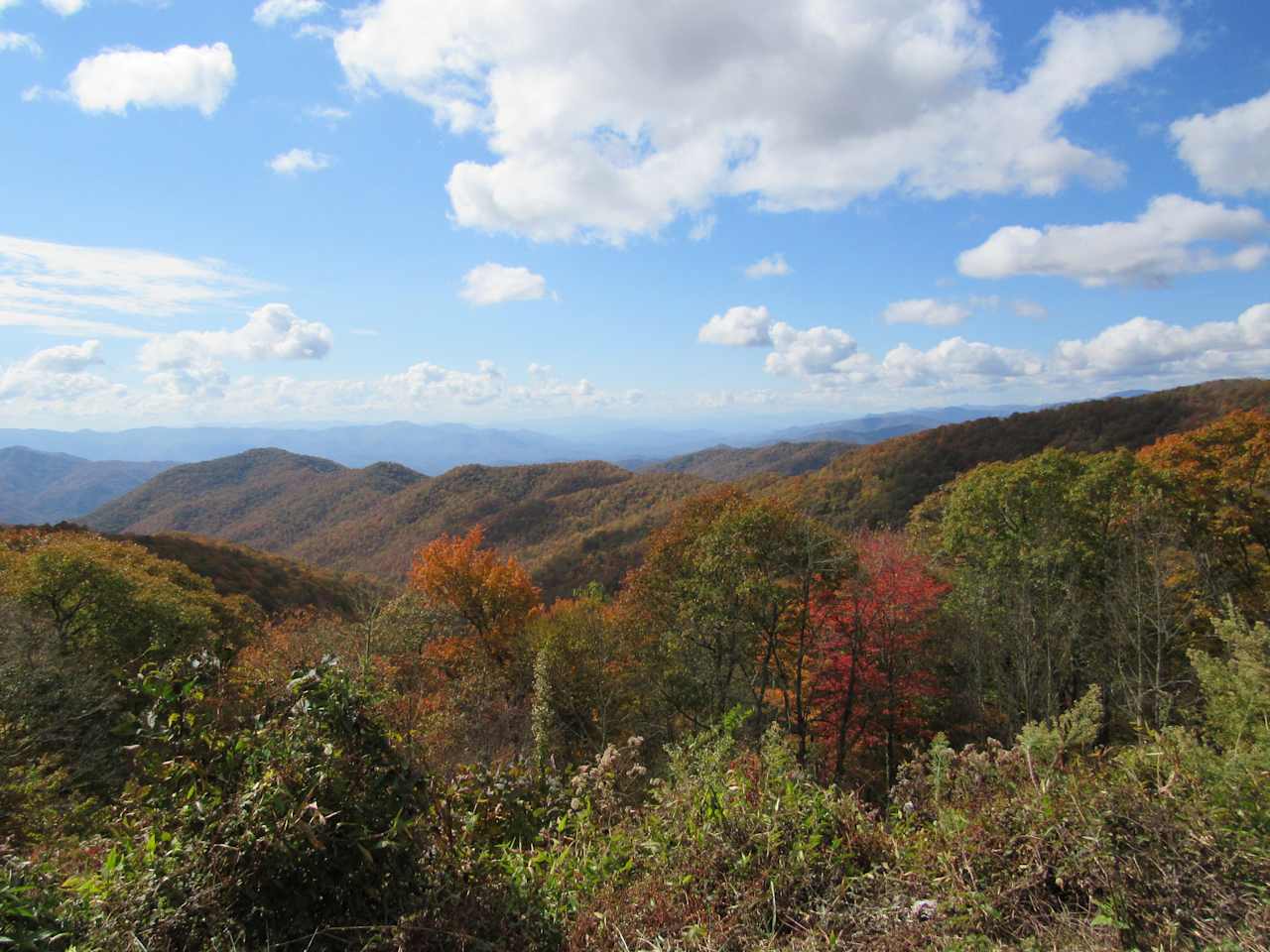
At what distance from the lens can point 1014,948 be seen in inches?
96.5

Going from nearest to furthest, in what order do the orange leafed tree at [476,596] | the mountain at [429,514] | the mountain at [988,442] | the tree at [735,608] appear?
1. the tree at [735,608]
2. the orange leafed tree at [476,596]
3. the mountain at [988,442]
4. the mountain at [429,514]

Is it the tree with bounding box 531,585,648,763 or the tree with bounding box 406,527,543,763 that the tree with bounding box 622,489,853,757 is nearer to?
the tree with bounding box 531,585,648,763

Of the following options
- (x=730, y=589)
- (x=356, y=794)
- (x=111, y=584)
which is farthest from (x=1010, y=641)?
(x=111, y=584)

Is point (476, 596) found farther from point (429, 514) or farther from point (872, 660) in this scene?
point (429, 514)

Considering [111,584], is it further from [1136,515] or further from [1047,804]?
[1136,515]

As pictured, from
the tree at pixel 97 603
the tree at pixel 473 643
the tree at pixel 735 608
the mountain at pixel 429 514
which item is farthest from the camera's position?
the mountain at pixel 429 514

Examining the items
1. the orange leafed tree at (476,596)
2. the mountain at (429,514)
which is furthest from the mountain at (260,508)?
the orange leafed tree at (476,596)

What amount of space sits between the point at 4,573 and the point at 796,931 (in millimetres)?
24507

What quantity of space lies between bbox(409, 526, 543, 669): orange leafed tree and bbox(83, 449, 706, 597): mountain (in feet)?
117

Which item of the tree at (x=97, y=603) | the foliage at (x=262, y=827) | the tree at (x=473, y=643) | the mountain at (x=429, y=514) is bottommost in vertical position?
the mountain at (x=429, y=514)

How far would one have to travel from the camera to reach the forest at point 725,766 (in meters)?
2.70

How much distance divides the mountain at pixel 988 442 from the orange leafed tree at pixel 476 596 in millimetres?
33330

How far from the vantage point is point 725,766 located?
4.69 meters

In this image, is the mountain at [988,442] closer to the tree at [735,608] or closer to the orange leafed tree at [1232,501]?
the orange leafed tree at [1232,501]
